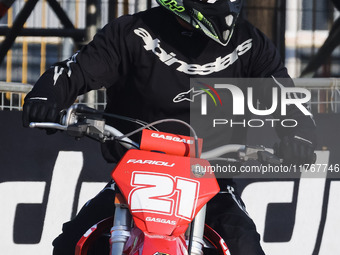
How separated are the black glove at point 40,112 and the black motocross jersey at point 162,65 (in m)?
0.49

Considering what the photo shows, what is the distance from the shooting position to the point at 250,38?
12.3 feet

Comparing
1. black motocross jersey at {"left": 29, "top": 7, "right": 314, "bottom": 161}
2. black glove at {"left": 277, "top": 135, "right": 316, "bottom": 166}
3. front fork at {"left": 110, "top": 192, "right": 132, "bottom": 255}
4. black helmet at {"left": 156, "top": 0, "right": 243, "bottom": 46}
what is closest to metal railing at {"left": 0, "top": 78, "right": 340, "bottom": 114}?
black motocross jersey at {"left": 29, "top": 7, "right": 314, "bottom": 161}

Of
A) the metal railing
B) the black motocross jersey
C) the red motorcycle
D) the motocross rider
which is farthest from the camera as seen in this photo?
the metal railing

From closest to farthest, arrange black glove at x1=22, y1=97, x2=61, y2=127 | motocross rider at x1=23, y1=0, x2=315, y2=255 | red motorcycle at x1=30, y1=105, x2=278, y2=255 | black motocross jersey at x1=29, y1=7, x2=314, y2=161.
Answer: red motorcycle at x1=30, y1=105, x2=278, y2=255
black glove at x1=22, y1=97, x2=61, y2=127
motocross rider at x1=23, y1=0, x2=315, y2=255
black motocross jersey at x1=29, y1=7, x2=314, y2=161

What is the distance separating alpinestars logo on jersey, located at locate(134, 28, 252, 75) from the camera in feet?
12.0

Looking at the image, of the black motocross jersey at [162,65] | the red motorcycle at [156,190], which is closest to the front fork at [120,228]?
the red motorcycle at [156,190]

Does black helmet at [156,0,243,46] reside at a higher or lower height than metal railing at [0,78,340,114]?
higher

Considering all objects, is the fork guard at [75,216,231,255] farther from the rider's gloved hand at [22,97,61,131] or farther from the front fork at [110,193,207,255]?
the rider's gloved hand at [22,97,61,131]

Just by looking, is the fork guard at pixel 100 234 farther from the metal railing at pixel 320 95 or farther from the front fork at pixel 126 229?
the metal railing at pixel 320 95

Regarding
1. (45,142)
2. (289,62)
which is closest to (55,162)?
(45,142)

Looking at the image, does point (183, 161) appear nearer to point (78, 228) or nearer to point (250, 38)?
point (78, 228)

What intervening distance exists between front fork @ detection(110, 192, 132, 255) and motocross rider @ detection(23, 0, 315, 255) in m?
0.46

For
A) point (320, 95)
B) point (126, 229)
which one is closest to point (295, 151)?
point (126, 229)

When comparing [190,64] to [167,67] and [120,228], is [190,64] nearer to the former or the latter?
[167,67]
